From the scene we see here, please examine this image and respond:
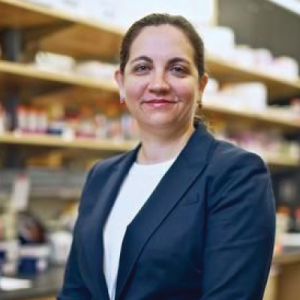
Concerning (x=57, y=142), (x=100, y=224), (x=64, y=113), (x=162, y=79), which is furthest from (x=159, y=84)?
(x=64, y=113)

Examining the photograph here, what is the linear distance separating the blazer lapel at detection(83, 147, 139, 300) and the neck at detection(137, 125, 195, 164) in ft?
0.39

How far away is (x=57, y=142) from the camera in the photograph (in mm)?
2736

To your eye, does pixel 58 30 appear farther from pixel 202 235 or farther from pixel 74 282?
pixel 202 235

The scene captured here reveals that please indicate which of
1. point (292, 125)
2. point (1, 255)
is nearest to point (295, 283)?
→ point (292, 125)

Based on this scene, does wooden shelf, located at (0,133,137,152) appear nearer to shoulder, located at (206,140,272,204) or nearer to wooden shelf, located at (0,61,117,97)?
wooden shelf, located at (0,61,117,97)

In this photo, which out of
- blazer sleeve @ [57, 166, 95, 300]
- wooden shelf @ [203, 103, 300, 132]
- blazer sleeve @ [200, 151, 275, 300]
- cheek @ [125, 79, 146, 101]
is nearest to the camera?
blazer sleeve @ [200, 151, 275, 300]

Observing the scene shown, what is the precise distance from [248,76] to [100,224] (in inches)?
114

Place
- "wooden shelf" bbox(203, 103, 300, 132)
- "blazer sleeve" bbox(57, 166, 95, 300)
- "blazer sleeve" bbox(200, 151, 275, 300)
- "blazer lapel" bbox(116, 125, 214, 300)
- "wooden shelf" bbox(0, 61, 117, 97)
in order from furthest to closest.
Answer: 1. "wooden shelf" bbox(203, 103, 300, 132)
2. "wooden shelf" bbox(0, 61, 117, 97)
3. "blazer sleeve" bbox(57, 166, 95, 300)
4. "blazer lapel" bbox(116, 125, 214, 300)
5. "blazer sleeve" bbox(200, 151, 275, 300)

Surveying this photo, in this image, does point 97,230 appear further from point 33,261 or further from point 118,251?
point 33,261

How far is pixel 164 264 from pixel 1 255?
4.69 feet

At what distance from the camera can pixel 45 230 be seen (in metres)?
2.72

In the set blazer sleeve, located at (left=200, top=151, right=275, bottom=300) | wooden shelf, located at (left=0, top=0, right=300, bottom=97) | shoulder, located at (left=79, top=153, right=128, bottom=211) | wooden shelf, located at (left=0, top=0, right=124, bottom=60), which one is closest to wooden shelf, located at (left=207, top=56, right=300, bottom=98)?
wooden shelf, located at (left=0, top=0, right=300, bottom=97)

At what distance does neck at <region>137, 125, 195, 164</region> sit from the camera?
1.41 m

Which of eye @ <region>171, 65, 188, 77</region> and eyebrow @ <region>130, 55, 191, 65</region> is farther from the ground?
eyebrow @ <region>130, 55, 191, 65</region>
